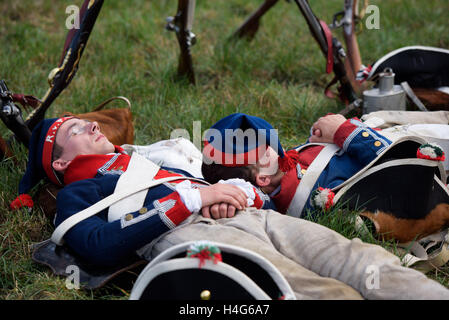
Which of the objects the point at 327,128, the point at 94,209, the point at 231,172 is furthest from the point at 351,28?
the point at 94,209

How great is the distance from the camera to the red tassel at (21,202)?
7.89 ft

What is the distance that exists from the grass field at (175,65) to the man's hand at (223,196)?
40 cm

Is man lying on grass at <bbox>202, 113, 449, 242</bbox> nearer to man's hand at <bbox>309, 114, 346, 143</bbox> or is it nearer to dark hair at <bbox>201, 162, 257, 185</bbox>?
dark hair at <bbox>201, 162, 257, 185</bbox>

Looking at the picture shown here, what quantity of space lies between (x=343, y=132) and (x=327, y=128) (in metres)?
0.10

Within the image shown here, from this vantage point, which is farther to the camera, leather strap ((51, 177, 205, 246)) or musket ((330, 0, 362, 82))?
musket ((330, 0, 362, 82))

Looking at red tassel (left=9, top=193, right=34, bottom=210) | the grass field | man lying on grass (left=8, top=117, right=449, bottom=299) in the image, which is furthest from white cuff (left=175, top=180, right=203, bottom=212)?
red tassel (left=9, top=193, right=34, bottom=210)

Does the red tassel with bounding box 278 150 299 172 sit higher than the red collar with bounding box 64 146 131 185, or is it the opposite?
the red collar with bounding box 64 146 131 185

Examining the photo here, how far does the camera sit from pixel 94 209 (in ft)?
6.61

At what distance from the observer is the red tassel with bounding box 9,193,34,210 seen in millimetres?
2406

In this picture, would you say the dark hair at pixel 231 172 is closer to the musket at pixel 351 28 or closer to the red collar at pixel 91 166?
the red collar at pixel 91 166

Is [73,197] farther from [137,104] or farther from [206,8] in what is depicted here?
[206,8]

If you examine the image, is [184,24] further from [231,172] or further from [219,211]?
[219,211]

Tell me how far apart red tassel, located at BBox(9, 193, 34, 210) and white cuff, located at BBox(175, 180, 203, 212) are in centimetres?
85

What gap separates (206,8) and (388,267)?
4130 mm
